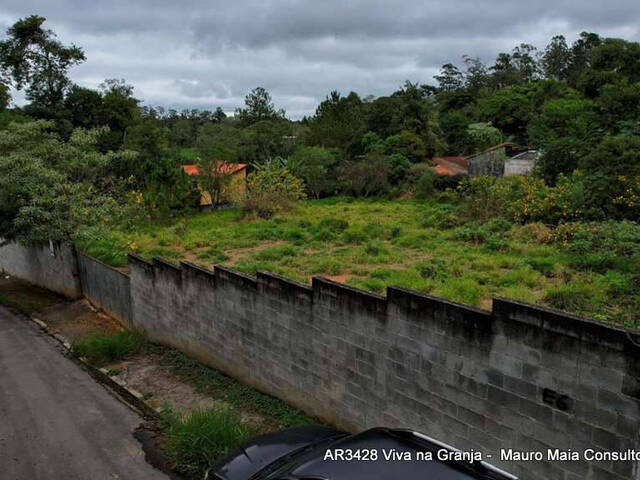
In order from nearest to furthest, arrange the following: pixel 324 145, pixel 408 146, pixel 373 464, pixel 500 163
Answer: pixel 373 464
pixel 500 163
pixel 408 146
pixel 324 145

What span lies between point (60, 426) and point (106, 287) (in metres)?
6.90

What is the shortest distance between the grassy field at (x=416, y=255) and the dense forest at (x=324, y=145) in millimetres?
1738

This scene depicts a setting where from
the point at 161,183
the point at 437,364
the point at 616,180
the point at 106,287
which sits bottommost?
the point at 106,287

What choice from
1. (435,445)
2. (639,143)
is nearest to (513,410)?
(435,445)

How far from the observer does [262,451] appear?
586 centimetres

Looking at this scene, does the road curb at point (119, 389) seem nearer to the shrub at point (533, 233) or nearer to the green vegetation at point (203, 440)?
the green vegetation at point (203, 440)

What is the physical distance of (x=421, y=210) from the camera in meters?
27.4

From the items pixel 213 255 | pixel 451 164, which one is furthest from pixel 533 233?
pixel 451 164

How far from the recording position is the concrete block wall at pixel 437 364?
479cm

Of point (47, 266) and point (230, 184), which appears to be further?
point (230, 184)

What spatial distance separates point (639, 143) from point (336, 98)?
38.7 meters

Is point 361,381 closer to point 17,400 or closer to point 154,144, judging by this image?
point 17,400

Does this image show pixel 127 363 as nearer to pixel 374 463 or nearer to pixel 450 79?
pixel 374 463

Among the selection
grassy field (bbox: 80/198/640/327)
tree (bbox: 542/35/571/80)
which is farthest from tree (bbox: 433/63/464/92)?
grassy field (bbox: 80/198/640/327)
